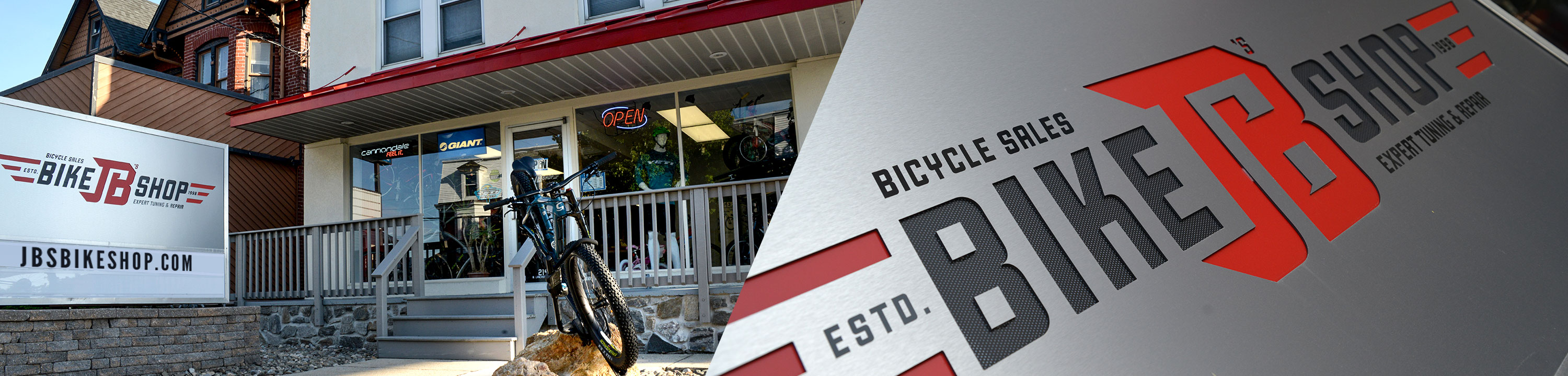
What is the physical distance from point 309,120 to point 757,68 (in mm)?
4772

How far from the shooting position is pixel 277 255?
6.61 meters

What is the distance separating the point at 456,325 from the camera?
5.14 meters

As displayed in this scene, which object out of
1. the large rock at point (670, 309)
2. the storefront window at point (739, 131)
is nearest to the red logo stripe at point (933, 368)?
the large rock at point (670, 309)

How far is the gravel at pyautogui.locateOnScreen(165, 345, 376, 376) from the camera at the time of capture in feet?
15.7

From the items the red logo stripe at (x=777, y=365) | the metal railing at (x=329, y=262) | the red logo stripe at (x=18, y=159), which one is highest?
the red logo stripe at (x=18, y=159)

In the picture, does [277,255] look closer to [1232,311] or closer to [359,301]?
[359,301]

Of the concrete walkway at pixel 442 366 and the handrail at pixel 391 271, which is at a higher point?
the handrail at pixel 391 271

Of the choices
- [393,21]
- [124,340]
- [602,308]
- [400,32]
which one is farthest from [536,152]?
[602,308]

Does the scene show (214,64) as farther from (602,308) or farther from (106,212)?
(602,308)

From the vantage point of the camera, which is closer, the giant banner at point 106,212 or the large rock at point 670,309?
the giant banner at point 106,212

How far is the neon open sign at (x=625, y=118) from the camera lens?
677 cm

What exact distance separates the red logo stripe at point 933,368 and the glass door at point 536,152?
633 centimetres

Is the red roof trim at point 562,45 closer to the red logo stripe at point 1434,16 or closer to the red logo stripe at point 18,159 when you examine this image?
the red logo stripe at point 18,159

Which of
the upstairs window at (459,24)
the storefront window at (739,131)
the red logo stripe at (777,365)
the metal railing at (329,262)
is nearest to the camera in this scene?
the red logo stripe at (777,365)
